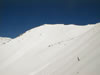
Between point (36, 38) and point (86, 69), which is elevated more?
point (36, 38)

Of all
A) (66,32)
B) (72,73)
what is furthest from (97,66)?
(66,32)

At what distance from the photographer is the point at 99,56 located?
6.52 m

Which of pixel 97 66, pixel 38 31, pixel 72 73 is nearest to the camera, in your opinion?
pixel 97 66

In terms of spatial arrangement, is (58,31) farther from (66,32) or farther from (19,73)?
(19,73)

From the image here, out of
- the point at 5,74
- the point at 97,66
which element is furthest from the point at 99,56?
the point at 5,74

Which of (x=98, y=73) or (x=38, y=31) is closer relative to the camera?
(x=98, y=73)

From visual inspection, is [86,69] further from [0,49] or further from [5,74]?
[0,49]

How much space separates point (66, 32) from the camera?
2294 centimetres

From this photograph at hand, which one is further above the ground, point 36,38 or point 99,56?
point 36,38

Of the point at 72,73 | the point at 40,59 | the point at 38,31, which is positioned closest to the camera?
the point at 72,73

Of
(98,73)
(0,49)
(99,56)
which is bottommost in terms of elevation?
(98,73)

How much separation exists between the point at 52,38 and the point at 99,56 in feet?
49.5

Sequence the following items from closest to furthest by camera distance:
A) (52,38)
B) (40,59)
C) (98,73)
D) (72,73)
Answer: (98,73)
(72,73)
(40,59)
(52,38)

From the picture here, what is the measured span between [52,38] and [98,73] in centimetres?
1621
